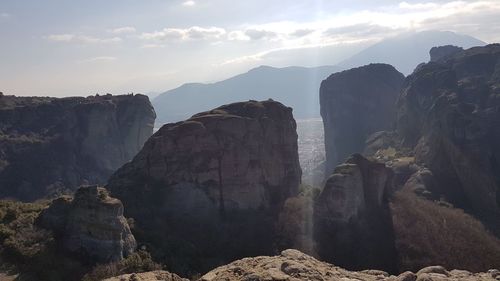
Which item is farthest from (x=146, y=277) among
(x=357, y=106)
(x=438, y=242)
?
(x=357, y=106)

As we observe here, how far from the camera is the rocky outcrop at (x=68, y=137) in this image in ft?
356

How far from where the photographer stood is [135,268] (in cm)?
3603

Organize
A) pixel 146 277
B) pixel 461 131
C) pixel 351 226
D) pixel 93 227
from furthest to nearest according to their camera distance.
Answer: pixel 461 131, pixel 351 226, pixel 93 227, pixel 146 277

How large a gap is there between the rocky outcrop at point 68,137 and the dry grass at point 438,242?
73.7 metres

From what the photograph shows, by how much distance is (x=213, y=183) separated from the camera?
193 feet

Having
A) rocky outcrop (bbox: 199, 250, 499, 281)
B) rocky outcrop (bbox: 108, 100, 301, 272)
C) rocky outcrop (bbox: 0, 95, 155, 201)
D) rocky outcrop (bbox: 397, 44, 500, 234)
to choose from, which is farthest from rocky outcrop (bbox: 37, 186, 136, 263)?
rocky outcrop (bbox: 0, 95, 155, 201)

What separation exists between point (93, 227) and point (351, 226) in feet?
94.1

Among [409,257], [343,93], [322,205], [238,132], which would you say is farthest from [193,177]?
[343,93]

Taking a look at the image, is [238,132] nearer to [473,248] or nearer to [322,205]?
[322,205]

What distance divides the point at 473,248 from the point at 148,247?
32.0 meters

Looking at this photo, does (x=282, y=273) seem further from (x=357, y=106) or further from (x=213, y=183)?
(x=357, y=106)

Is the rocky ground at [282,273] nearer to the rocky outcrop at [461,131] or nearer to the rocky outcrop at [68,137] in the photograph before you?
the rocky outcrop at [461,131]

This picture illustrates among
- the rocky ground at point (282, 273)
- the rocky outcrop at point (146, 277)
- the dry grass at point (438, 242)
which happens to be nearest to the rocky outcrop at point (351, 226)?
the dry grass at point (438, 242)

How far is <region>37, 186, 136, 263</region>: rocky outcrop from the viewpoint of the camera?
36438 millimetres
